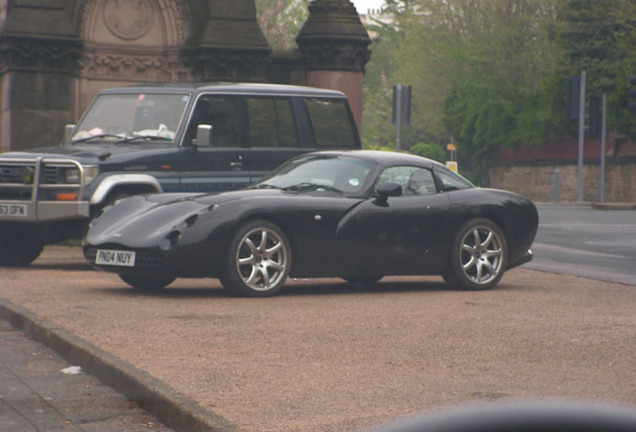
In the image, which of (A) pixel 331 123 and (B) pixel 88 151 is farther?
(A) pixel 331 123

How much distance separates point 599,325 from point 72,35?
13.6 meters

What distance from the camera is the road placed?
1459 centimetres

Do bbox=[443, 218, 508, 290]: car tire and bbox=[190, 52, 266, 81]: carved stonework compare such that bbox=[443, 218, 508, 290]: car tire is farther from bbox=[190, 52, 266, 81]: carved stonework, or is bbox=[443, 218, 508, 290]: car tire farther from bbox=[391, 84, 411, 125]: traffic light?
bbox=[190, 52, 266, 81]: carved stonework

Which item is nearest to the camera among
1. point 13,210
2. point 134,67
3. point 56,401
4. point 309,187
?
point 56,401

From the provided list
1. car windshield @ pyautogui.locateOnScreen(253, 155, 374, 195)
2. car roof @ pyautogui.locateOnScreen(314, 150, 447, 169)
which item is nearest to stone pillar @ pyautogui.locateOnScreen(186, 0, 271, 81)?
car roof @ pyautogui.locateOnScreen(314, 150, 447, 169)

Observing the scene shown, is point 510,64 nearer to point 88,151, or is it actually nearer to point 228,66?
point 228,66

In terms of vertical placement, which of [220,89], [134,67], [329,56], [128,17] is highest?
[128,17]

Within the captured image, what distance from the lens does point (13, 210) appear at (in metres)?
12.5

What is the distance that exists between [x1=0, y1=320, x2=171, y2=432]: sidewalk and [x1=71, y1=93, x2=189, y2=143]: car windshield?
6.25 m

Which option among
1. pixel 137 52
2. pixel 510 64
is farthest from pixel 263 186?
pixel 510 64

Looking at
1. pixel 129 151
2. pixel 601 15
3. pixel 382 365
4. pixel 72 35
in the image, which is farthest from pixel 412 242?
pixel 601 15

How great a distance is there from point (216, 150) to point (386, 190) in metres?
3.06

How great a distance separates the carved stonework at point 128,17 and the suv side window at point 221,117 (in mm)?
7711

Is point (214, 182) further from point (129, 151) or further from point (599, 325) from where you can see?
point (599, 325)
